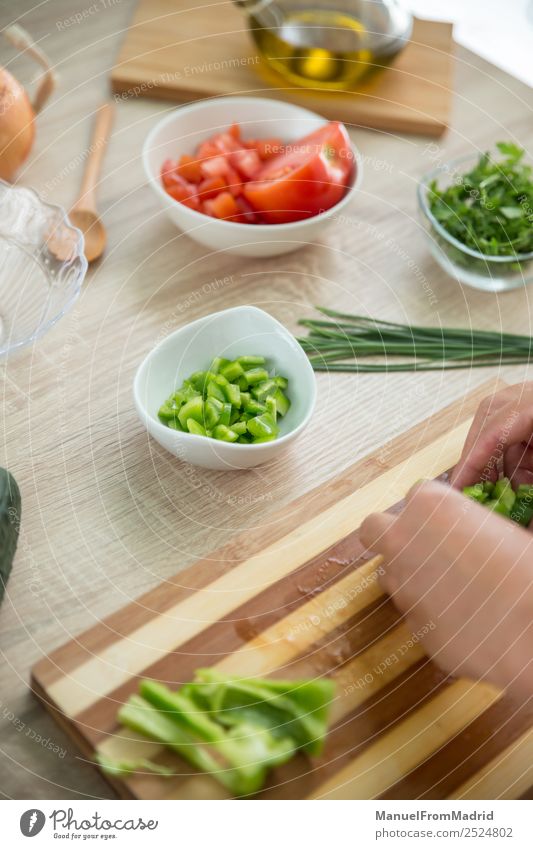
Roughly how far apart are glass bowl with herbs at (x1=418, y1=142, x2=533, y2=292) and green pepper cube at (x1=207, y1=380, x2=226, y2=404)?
12.1 inches

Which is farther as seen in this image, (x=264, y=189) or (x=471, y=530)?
(x=264, y=189)

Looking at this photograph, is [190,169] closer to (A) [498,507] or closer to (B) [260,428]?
(B) [260,428]

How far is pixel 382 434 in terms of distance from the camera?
73 cm

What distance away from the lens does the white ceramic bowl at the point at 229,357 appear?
0.64 meters

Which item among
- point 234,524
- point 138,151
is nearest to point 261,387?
point 234,524

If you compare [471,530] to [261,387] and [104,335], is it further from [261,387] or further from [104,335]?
[104,335]

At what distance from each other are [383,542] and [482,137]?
63 centimetres

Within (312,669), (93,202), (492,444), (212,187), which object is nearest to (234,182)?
(212,187)

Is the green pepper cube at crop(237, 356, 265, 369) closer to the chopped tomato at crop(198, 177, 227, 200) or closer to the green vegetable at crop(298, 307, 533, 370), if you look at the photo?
the green vegetable at crop(298, 307, 533, 370)

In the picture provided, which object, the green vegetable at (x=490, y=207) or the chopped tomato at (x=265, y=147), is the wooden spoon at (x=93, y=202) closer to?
the chopped tomato at (x=265, y=147)

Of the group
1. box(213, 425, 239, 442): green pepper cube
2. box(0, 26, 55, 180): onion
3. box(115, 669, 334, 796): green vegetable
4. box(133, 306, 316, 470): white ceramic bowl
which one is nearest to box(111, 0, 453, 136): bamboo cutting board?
box(0, 26, 55, 180): onion

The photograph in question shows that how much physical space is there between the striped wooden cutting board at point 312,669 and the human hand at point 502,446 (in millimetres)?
95

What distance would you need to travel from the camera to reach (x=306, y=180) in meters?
0.81

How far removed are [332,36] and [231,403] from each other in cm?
56
